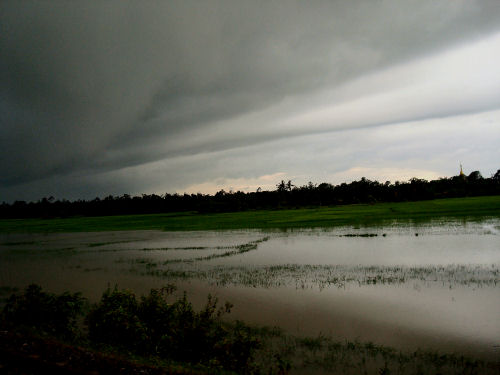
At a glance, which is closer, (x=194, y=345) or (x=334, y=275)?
(x=194, y=345)

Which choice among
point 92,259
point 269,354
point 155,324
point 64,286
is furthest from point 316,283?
point 92,259

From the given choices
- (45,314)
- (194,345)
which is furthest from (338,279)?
(45,314)

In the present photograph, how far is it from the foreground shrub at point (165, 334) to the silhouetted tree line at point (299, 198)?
98.7 meters

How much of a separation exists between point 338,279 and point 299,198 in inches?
4417

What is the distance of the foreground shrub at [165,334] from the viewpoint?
855cm

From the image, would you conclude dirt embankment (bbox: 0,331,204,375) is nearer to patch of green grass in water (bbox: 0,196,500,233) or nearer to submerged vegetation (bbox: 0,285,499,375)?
submerged vegetation (bbox: 0,285,499,375)

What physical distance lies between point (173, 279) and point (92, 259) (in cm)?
1352

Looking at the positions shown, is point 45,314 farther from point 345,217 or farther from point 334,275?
point 345,217

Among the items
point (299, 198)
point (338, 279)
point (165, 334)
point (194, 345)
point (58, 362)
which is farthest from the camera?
point (299, 198)

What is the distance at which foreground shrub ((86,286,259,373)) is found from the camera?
28.1 feet

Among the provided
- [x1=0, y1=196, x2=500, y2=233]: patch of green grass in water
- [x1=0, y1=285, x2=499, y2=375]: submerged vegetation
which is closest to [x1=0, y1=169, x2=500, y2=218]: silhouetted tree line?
[x1=0, y1=196, x2=500, y2=233]: patch of green grass in water

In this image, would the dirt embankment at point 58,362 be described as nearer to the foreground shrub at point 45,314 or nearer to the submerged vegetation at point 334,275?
the foreground shrub at point 45,314

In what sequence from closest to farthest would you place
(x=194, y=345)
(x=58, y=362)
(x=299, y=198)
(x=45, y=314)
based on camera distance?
1. (x=58, y=362)
2. (x=194, y=345)
3. (x=45, y=314)
4. (x=299, y=198)

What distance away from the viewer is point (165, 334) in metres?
9.55
